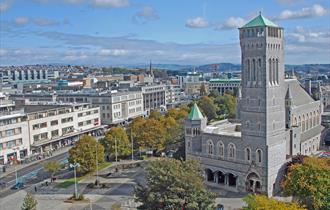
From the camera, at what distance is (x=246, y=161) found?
73.0m

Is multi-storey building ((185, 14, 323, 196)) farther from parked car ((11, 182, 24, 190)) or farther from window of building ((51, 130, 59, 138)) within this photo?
window of building ((51, 130, 59, 138))

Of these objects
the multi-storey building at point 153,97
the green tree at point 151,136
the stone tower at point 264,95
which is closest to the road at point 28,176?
the green tree at point 151,136

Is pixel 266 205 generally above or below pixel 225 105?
below

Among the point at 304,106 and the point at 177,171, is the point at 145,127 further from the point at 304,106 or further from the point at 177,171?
the point at 177,171

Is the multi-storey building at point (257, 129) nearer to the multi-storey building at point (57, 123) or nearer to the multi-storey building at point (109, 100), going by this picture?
the multi-storey building at point (57, 123)

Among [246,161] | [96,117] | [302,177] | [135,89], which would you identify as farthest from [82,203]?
[135,89]

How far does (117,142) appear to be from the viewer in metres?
95.1

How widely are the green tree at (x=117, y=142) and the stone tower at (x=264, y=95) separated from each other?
32514 mm

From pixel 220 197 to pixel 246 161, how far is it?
25.0 feet

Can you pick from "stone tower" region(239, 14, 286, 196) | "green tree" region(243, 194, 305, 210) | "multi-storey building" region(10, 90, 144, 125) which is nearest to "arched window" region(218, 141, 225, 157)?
"stone tower" region(239, 14, 286, 196)

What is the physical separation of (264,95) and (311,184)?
56.6ft

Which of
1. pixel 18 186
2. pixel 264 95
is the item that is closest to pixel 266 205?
pixel 264 95

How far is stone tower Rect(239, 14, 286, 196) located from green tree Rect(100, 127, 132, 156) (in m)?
32.5

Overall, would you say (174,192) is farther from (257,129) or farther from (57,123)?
(57,123)
